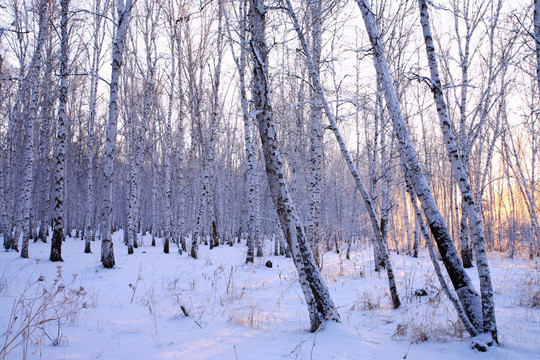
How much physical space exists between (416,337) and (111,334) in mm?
3348

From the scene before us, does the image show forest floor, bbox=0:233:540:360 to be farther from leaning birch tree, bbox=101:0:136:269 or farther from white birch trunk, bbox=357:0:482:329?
leaning birch tree, bbox=101:0:136:269

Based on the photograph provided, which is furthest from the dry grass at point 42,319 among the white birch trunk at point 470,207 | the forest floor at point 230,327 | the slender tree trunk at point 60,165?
the slender tree trunk at point 60,165

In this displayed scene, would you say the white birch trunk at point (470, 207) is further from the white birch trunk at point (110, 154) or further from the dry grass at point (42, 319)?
the white birch trunk at point (110, 154)

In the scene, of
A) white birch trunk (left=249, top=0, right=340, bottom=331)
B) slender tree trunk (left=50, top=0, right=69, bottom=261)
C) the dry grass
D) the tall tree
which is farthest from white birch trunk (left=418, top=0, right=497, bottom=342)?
slender tree trunk (left=50, top=0, right=69, bottom=261)

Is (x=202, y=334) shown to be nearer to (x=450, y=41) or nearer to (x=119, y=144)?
(x=450, y=41)

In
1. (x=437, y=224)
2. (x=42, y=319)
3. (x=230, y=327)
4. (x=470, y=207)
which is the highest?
(x=470, y=207)

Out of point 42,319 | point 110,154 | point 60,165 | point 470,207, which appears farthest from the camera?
point 60,165

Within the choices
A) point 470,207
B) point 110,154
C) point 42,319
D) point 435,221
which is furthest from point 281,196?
point 110,154

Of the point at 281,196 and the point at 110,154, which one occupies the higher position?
the point at 110,154

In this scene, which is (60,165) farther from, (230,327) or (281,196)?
(281,196)

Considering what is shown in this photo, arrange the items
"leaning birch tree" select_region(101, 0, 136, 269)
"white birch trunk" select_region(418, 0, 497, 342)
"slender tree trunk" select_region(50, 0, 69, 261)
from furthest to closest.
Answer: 1. "slender tree trunk" select_region(50, 0, 69, 261)
2. "leaning birch tree" select_region(101, 0, 136, 269)
3. "white birch trunk" select_region(418, 0, 497, 342)

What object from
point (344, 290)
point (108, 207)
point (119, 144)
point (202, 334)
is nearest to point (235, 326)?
point (202, 334)

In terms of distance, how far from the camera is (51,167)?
1808 centimetres

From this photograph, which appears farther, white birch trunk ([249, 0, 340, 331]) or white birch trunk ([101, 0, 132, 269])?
white birch trunk ([101, 0, 132, 269])
